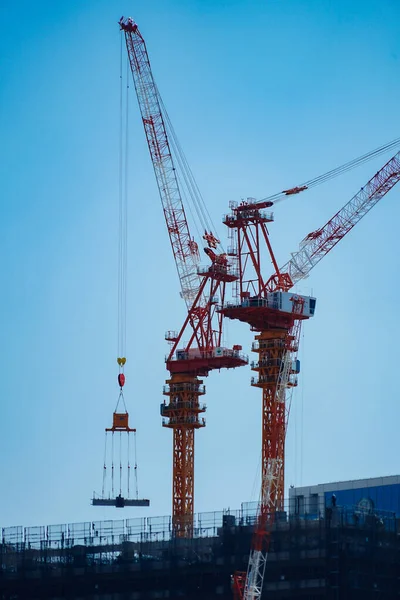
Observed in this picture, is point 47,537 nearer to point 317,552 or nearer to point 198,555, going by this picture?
point 198,555

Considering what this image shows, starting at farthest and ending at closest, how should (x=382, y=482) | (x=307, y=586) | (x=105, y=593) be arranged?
(x=382, y=482), (x=105, y=593), (x=307, y=586)

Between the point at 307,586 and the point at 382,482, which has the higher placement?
the point at 382,482

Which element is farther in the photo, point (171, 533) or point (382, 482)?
point (382, 482)

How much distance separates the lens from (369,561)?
163 meters

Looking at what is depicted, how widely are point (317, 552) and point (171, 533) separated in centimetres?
1870

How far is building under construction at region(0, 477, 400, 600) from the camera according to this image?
162 metres

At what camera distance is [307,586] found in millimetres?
162375

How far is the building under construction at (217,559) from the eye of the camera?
162375mm

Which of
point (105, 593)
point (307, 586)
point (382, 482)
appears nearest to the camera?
point (307, 586)

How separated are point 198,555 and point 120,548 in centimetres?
975

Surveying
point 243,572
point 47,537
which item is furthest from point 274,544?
point 47,537

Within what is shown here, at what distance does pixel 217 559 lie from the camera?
558 ft

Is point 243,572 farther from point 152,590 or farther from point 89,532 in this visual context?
point 89,532

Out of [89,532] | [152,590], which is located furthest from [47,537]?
[152,590]
